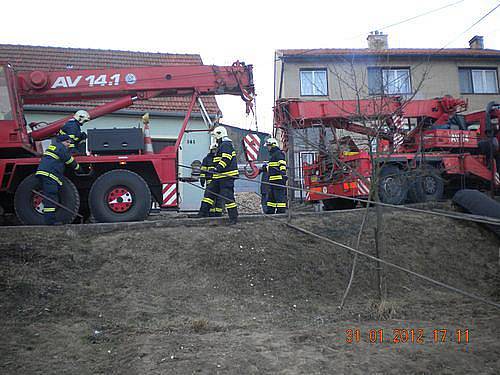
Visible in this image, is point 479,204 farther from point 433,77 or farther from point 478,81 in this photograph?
point 478,81

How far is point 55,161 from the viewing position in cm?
808

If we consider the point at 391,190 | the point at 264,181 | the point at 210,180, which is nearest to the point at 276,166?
the point at 264,181

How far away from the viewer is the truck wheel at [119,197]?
8672 millimetres

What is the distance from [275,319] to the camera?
5.77m

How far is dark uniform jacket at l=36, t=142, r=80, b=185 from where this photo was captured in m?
8.00

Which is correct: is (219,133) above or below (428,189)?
above

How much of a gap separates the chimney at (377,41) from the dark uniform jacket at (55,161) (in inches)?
728

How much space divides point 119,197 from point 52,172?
1.24 m

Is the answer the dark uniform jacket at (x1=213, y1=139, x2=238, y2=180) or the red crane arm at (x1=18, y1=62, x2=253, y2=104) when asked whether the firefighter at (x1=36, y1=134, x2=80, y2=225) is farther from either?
the dark uniform jacket at (x1=213, y1=139, x2=238, y2=180)

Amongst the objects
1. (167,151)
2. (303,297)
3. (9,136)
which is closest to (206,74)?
(167,151)

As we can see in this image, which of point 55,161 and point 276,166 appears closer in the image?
point 55,161

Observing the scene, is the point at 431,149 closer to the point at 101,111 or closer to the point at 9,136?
the point at 101,111
